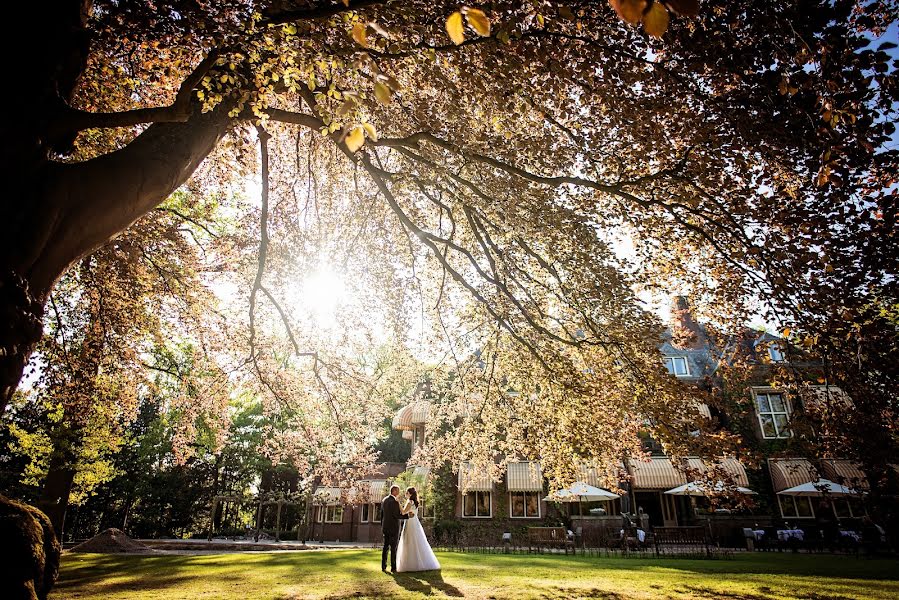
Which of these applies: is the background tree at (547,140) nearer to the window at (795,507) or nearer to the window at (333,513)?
the window at (795,507)

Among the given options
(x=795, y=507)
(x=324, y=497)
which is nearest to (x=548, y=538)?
(x=795, y=507)

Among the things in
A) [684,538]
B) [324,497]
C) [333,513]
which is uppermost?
[324,497]

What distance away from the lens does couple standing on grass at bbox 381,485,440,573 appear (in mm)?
11172

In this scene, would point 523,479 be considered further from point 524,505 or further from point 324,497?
point 324,497

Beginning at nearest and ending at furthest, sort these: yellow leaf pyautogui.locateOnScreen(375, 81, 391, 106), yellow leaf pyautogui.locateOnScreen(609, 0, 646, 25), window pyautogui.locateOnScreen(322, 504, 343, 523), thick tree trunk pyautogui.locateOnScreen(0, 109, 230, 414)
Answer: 1. yellow leaf pyautogui.locateOnScreen(609, 0, 646, 25)
2. yellow leaf pyautogui.locateOnScreen(375, 81, 391, 106)
3. thick tree trunk pyautogui.locateOnScreen(0, 109, 230, 414)
4. window pyautogui.locateOnScreen(322, 504, 343, 523)

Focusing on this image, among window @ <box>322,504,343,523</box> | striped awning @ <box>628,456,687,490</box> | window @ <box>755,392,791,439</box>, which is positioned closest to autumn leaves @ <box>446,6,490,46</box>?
striped awning @ <box>628,456,687,490</box>

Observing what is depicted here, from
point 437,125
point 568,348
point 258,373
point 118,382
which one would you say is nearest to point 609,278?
point 568,348

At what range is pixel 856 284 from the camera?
5.60 metres

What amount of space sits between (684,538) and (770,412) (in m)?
10.8

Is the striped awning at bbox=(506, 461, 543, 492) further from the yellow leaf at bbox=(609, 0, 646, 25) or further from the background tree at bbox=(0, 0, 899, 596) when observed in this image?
the yellow leaf at bbox=(609, 0, 646, 25)

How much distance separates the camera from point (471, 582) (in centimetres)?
904

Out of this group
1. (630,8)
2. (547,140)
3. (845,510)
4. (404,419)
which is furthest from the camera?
(404,419)

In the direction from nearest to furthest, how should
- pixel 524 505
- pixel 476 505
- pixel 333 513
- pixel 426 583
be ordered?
pixel 426 583
pixel 524 505
pixel 476 505
pixel 333 513

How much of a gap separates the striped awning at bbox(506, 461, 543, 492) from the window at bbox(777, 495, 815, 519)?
490 inches
